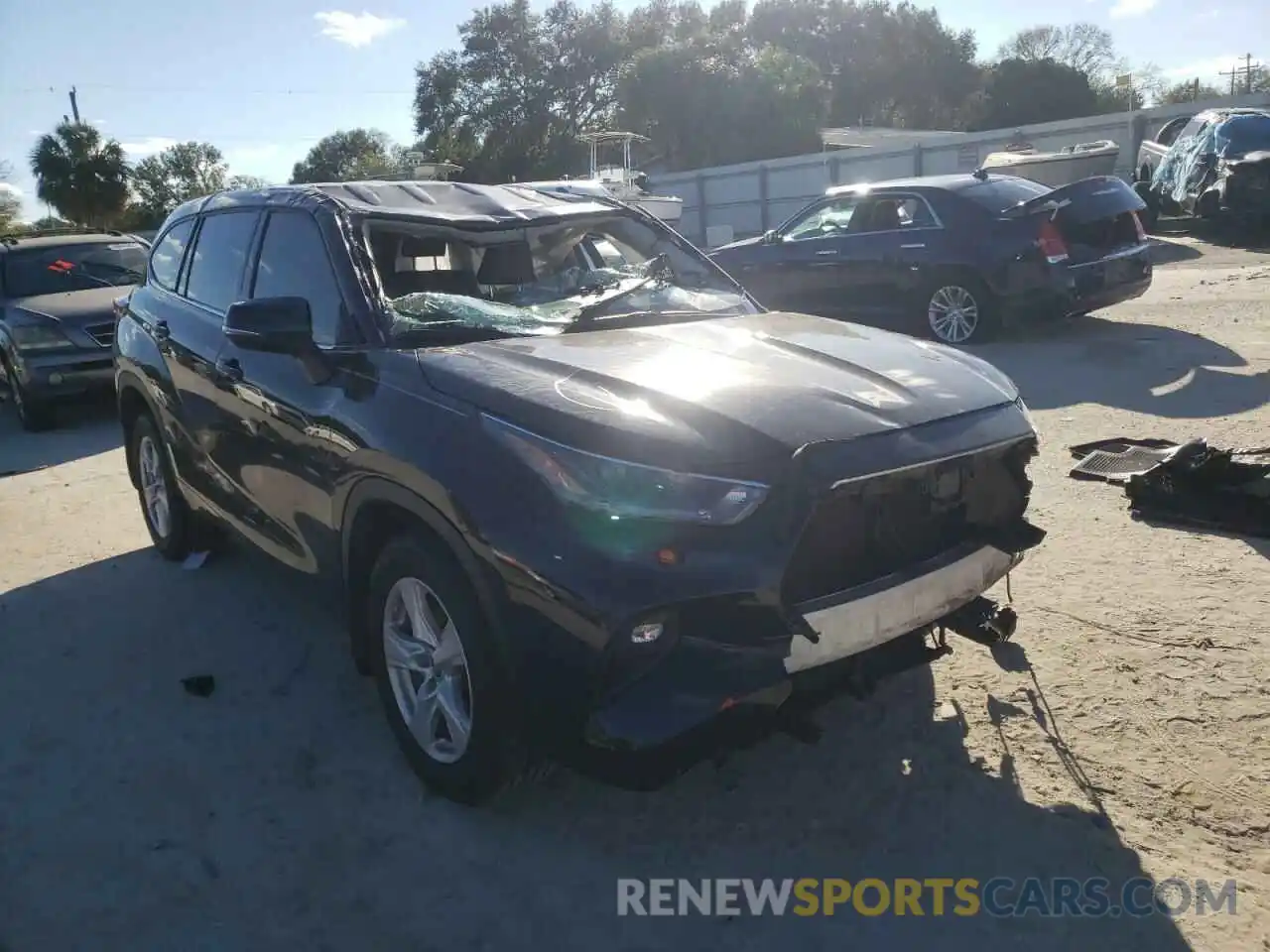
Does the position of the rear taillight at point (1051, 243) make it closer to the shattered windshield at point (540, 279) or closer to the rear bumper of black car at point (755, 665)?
the shattered windshield at point (540, 279)

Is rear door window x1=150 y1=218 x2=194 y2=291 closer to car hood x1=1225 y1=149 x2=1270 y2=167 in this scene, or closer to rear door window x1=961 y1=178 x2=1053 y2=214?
rear door window x1=961 y1=178 x2=1053 y2=214

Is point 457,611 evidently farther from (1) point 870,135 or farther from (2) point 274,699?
(1) point 870,135

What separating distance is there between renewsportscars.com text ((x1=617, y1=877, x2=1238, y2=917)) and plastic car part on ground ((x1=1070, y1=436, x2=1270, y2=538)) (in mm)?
2728

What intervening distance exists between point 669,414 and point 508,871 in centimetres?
131

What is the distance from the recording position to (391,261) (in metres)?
3.83

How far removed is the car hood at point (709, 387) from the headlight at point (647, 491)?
39mm

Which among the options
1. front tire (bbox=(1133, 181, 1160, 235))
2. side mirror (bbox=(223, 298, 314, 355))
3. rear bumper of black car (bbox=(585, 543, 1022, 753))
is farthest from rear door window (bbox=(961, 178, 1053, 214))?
front tire (bbox=(1133, 181, 1160, 235))

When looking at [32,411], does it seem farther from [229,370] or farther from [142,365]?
[229,370]

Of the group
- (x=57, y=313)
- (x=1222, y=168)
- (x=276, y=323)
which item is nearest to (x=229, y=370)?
(x=276, y=323)

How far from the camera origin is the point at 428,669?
10.2 feet

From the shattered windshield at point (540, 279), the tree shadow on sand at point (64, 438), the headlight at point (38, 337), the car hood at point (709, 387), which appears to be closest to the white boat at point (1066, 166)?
the tree shadow on sand at point (64, 438)

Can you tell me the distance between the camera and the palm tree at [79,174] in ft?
143

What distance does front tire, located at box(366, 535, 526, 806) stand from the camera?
2775mm

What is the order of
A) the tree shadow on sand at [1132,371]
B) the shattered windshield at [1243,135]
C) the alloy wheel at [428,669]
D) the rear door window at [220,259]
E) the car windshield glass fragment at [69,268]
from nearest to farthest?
the alloy wheel at [428,669] → the rear door window at [220,259] → the tree shadow on sand at [1132,371] → the car windshield glass fragment at [69,268] → the shattered windshield at [1243,135]
